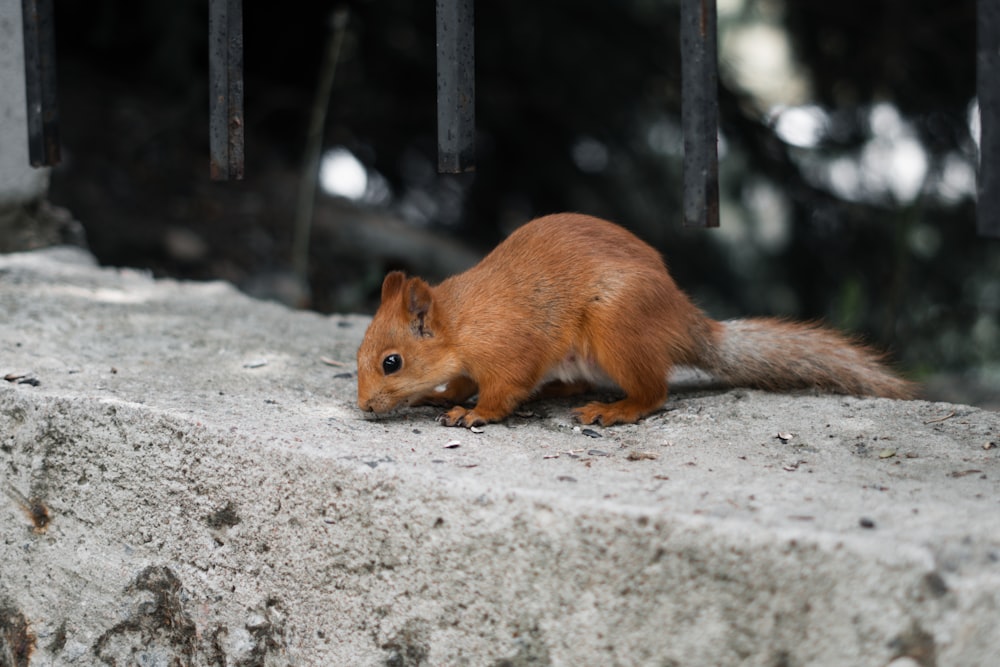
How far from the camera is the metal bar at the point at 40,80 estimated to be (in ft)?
9.60

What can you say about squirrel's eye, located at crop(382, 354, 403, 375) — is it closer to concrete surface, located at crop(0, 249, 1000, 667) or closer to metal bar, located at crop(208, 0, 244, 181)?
concrete surface, located at crop(0, 249, 1000, 667)

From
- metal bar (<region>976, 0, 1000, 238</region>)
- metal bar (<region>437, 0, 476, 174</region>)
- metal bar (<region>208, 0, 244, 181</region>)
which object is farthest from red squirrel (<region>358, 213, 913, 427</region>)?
metal bar (<region>976, 0, 1000, 238</region>)

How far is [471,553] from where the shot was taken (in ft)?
5.62

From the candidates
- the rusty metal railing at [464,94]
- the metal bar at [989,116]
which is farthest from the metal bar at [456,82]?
the metal bar at [989,116]

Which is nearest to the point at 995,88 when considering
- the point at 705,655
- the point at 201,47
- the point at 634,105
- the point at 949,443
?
the point at 949,443

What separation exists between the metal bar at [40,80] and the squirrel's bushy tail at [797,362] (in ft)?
6.39

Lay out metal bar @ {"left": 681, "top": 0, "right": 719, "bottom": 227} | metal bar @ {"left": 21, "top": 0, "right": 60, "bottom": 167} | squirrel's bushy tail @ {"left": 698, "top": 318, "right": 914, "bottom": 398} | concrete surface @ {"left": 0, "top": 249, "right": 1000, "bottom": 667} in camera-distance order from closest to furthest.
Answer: concrete surface @ {"left": 0, "top": 249, "right": 1000, "bottom": 667}
metal bar @ {"left": 681, "top": 0, "right": 719, "bottom": 227}
squirrel's bushy tail @ {"left": 698, "top": 318, "right": 914, "bottom": 398}
metal bar @ {"left": 21, "top": 0, "right": 60, "bottom": 167}

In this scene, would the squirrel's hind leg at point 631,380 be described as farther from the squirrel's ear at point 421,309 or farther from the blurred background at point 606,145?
the blurred background at point 606,145

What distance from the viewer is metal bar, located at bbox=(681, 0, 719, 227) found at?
2117 millimetres

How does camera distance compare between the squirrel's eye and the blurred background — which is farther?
the blurred background

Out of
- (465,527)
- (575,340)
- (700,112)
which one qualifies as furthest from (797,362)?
(465,527)

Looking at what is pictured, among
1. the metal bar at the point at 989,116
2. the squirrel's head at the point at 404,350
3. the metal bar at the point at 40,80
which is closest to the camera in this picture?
the metal bar at the point at 989,116

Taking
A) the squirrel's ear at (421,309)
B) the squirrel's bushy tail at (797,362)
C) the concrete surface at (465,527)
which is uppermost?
the squirrel's ear at (421,309)

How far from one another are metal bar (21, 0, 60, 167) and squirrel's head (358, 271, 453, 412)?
1.20 meters
